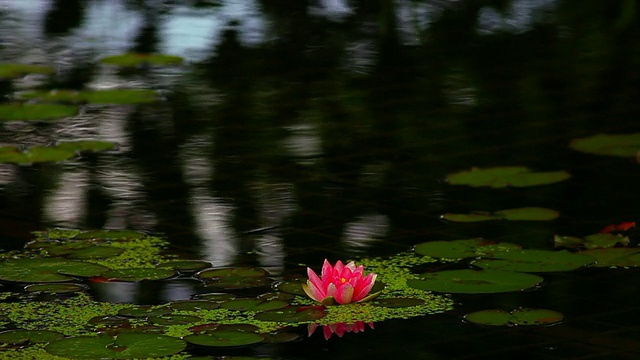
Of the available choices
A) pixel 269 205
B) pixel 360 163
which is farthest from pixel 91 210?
pixel 360 163

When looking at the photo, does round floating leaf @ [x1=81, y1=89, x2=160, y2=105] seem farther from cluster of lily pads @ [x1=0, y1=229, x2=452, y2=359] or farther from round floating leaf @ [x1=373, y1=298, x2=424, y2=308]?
round floating leaf @ [x1=373, y1=298, x2=424, y2=308]

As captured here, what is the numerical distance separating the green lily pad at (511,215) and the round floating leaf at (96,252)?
0.99 metres

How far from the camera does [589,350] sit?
3.06 m

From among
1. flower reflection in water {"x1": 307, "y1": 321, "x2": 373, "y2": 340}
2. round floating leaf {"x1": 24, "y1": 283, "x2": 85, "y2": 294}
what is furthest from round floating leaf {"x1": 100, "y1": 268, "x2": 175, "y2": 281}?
flower reflection in water {"x1": 307, "y1": 321, "x2": 373, "y2": 340}

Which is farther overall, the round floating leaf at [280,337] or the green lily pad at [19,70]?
the green lily pad at [19,70]

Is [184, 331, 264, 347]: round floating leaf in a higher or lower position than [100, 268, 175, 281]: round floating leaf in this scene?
higher

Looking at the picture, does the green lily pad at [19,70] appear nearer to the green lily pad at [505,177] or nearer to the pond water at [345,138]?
the pond water at [345,138]

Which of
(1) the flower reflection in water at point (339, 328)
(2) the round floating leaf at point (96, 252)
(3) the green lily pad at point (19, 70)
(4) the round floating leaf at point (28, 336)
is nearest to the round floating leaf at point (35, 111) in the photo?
(3) the green lily pad at point (19, 70)

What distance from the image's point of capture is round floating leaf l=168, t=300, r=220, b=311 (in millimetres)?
3276

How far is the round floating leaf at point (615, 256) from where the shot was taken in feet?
12.1

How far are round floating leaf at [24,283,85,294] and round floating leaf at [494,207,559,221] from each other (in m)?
1.32

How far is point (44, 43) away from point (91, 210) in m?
2.88

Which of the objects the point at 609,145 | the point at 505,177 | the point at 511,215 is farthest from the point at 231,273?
the point at 609,145

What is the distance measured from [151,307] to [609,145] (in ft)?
7.37
